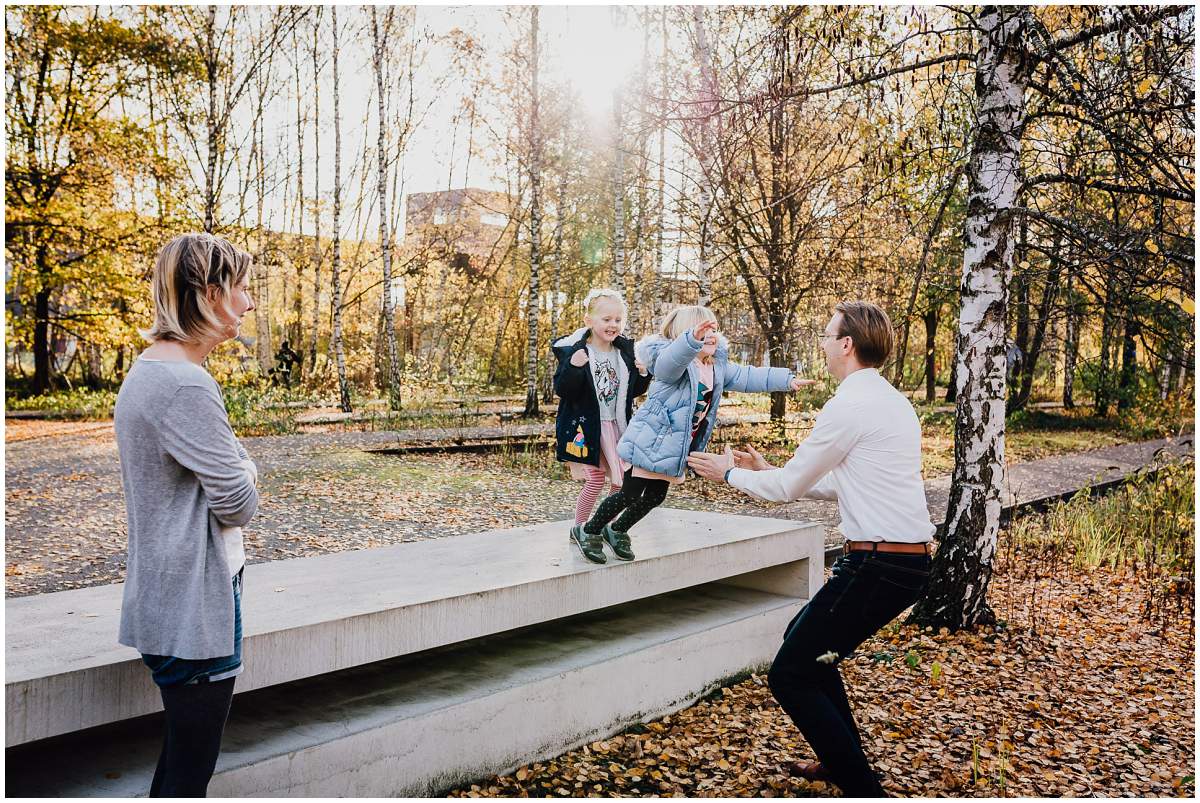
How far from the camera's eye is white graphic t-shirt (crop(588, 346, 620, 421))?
4.53 meters

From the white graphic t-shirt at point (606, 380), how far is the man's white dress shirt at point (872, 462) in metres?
1.62

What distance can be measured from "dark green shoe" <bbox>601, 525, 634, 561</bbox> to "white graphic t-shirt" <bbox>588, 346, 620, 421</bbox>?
2.18 feet

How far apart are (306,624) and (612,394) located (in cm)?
211

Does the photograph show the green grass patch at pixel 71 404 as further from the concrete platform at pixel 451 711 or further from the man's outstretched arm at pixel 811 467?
the man's outstretched arm at pixel 811 467

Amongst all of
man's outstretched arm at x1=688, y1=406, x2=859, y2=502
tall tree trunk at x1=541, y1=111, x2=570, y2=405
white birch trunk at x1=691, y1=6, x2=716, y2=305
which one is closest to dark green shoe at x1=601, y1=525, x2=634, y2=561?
man's outstretched arm at x1=688, y1=406, x2=859, y2=502

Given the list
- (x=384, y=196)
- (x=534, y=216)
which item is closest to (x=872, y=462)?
(x=534, y=216)

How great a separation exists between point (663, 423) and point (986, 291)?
2345 millimetres

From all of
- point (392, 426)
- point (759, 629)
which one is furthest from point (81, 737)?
point (392, 426)

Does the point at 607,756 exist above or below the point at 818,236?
below

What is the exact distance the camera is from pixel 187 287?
7.57 feet

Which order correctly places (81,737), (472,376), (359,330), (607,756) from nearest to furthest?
(81,737) < (607,756) < (472,376) < (359,330)

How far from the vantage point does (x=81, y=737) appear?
9.52 ft

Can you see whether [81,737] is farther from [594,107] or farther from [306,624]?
[594,107]

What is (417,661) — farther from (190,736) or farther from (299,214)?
(299,214)
